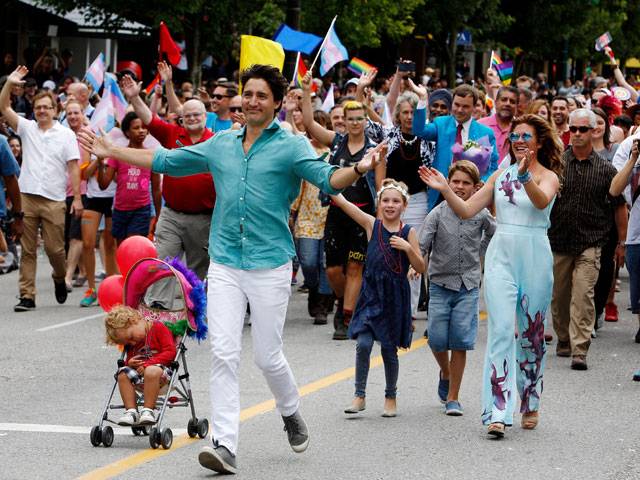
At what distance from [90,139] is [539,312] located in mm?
2948

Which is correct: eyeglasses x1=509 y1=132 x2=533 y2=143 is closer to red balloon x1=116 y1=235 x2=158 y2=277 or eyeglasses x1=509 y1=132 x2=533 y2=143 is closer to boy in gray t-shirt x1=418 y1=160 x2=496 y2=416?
boy in gray t-shirt x1=418 y1=160 x2=496 y2=416

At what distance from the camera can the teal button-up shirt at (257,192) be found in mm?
7590

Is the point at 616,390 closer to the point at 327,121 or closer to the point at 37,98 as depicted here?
the point at 327,121

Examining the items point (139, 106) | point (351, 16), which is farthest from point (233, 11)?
point (139, 106)

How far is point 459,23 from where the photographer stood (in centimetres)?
4078

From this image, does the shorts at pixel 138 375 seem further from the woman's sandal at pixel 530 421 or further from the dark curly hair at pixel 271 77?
the woman's sandal at pixel 530 421

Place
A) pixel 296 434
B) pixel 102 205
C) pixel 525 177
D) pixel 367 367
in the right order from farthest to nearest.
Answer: pixel 102 205 < pixel 367 367 < pixel 525 177 < pixel 296 434

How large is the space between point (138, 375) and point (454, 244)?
8.05 feet

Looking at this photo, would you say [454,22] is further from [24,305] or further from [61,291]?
[24,305]

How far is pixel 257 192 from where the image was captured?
7602 millimetres

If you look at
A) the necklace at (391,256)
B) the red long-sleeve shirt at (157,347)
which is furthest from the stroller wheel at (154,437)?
the necklace at (391,256)

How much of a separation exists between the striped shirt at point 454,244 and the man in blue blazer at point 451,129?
299 cm

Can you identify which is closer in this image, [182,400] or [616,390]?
[182,400]

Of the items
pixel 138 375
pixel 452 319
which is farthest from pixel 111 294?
pixel 452 319
